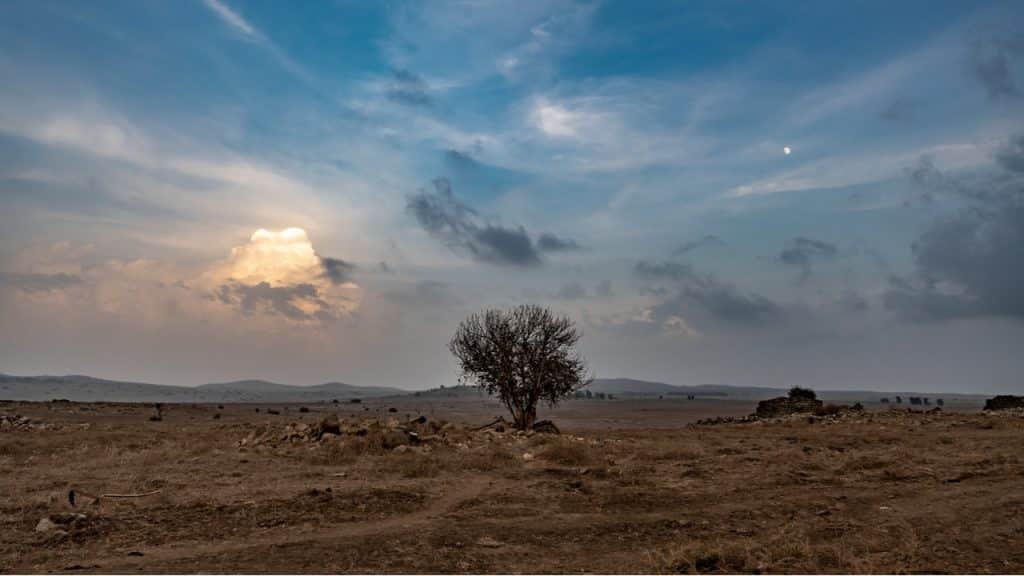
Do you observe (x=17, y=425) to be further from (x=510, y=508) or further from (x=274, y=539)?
(x=510, y=508)

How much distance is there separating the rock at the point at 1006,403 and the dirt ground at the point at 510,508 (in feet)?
91.7

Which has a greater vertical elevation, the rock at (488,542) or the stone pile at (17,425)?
the stone pile at (17,425)

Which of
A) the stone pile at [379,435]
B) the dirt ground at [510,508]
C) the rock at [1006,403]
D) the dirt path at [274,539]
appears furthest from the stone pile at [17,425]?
the rock at [1006,403]

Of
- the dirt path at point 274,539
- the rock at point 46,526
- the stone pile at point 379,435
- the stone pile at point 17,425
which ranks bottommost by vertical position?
the dirt path at point 274,539

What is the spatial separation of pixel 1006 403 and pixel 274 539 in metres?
54.5

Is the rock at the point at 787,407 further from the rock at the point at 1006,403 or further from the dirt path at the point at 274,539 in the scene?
the dirt path at the point at 274,539

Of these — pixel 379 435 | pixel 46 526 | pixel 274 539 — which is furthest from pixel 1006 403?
pixel 46 526

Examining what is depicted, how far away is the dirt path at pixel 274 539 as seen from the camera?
34.9ft

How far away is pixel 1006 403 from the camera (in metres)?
48.3

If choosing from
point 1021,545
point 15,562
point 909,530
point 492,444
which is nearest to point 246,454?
point 492,444

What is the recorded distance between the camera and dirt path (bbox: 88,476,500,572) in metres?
10.6

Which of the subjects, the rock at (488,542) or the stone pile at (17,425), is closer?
the rock at (488,542)

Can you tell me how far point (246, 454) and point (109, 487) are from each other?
6308 mm

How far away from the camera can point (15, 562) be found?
420 inches
